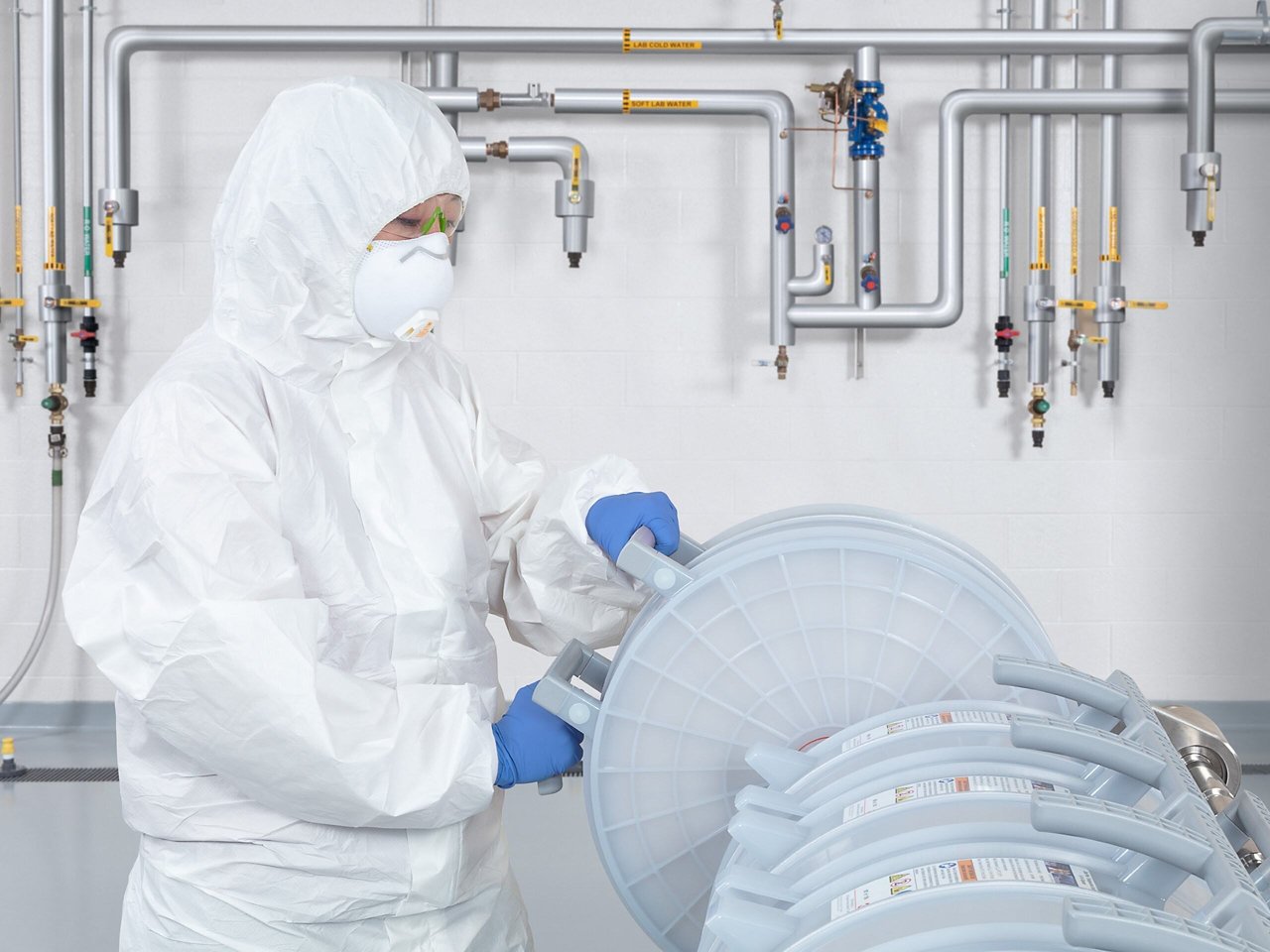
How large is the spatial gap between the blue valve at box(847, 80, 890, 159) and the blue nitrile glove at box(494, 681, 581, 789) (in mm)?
2205

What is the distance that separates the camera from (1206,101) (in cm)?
287

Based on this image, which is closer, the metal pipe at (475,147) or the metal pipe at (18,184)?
the metal pipe at (475,147)

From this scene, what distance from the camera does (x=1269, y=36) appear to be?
9.49 ft

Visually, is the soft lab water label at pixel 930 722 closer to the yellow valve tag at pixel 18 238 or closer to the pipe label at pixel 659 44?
the pipe label at pixel 659 44

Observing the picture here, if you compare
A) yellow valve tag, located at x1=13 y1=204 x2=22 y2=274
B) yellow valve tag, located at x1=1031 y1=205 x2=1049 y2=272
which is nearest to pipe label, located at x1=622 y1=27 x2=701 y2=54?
yellow valve tag, located at x1=1031 y1=205 x2=1049 y2=272

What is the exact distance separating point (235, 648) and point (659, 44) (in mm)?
2356

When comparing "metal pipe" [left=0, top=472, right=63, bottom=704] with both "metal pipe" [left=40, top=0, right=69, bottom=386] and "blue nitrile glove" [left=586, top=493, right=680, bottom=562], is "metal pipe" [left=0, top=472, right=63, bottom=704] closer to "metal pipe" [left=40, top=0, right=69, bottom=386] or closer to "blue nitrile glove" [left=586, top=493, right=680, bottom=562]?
"metal pipe" [left=40, top=0, right=69, bottom=386]

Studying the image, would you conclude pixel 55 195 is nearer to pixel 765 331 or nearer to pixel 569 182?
pixel 569 182

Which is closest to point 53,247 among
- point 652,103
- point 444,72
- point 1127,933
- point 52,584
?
point 52,584

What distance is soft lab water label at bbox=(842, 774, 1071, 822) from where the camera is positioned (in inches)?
27.5

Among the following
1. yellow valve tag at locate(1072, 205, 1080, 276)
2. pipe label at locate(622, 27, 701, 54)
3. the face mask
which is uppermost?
pipe label at locate(622, 27, 701, 54)

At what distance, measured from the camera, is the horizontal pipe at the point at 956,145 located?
2951 millimetres

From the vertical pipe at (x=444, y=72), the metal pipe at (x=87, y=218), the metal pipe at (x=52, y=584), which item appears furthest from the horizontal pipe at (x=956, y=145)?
the metal pipe at (x=52, y=584)

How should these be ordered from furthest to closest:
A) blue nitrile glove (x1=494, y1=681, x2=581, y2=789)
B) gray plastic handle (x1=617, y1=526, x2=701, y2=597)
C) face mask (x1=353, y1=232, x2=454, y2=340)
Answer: face mask (x1=353, y1=232, x2=454, y2=340)
blue nitrile glove (x1=494, y1=681, x2=581, y2=789)
gray plastic handle (x1=617, y1=526, x2=701, y2=597)
